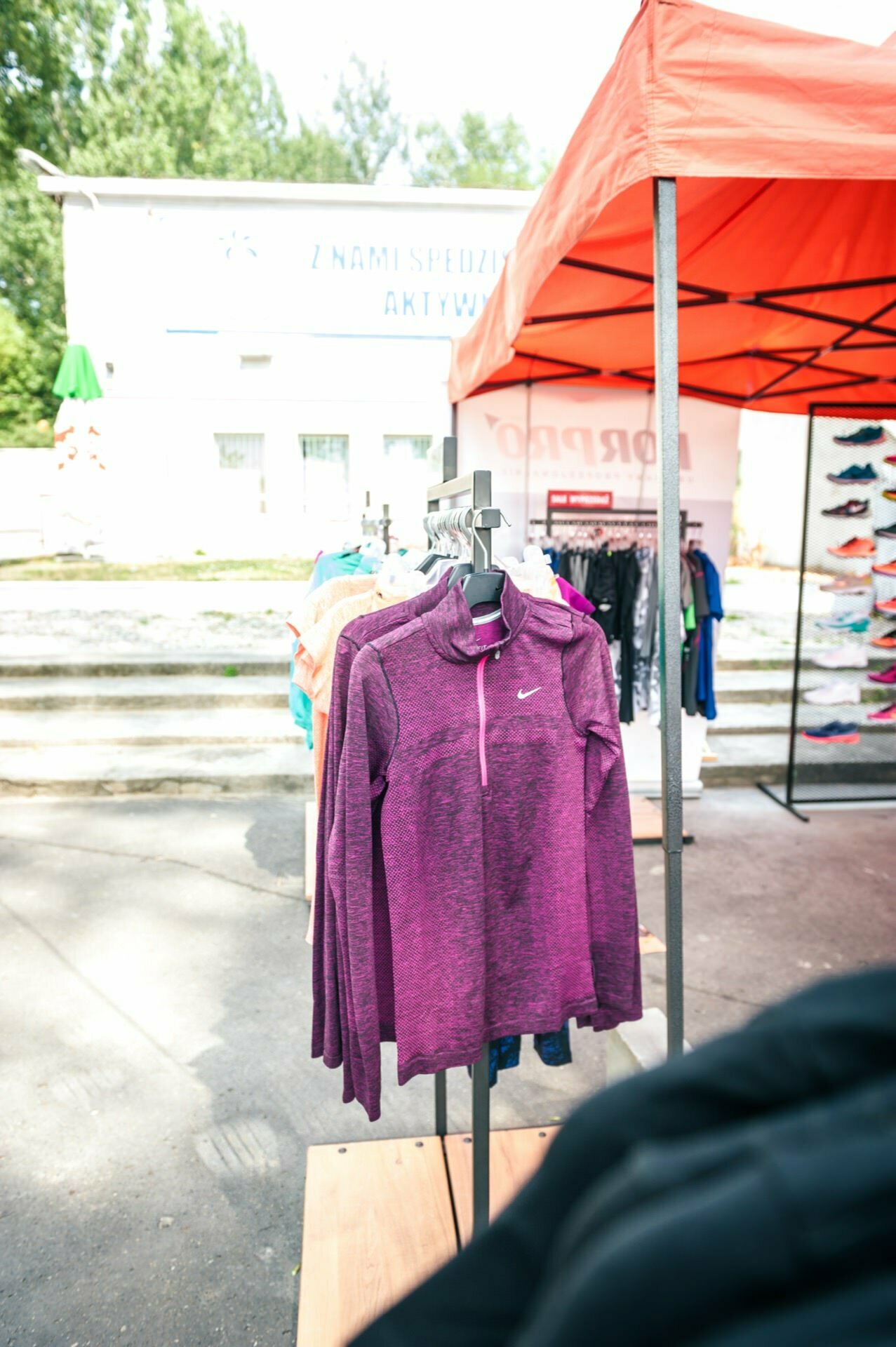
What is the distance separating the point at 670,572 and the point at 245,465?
11.9m

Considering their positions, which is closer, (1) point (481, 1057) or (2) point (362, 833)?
(2) point (362, 833)

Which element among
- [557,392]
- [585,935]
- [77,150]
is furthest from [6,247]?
[585,935]

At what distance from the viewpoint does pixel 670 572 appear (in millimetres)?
1851

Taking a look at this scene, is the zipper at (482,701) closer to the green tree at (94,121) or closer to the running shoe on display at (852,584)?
the running shoe on display at (852,584)

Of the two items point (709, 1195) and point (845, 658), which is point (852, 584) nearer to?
point (845, 658)

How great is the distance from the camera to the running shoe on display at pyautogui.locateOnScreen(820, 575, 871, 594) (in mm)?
5336

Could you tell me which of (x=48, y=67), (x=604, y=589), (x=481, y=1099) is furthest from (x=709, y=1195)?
(x=48, y=67)

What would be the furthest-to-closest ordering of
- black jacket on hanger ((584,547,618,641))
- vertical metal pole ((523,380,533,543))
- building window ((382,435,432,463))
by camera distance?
1. building window ((382,435,432,463))
2. vertical metal pole ((523,380,533,543))
3. black jacket on hanger ((584,547,618,641))

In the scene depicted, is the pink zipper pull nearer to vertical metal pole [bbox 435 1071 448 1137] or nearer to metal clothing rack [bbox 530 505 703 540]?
vertical metal pole [bbox 435 1071 448 1137]

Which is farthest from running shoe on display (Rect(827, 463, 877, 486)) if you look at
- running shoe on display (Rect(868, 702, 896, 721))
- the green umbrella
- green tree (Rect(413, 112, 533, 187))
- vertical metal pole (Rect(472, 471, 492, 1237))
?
green tree (Rect(413, 112, 533, 187))

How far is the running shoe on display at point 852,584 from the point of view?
5336 millimetres

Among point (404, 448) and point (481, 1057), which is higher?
point (404, 448)

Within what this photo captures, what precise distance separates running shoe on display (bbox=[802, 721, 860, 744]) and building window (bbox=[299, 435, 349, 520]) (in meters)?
8.93

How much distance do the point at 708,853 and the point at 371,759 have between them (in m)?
3.69
